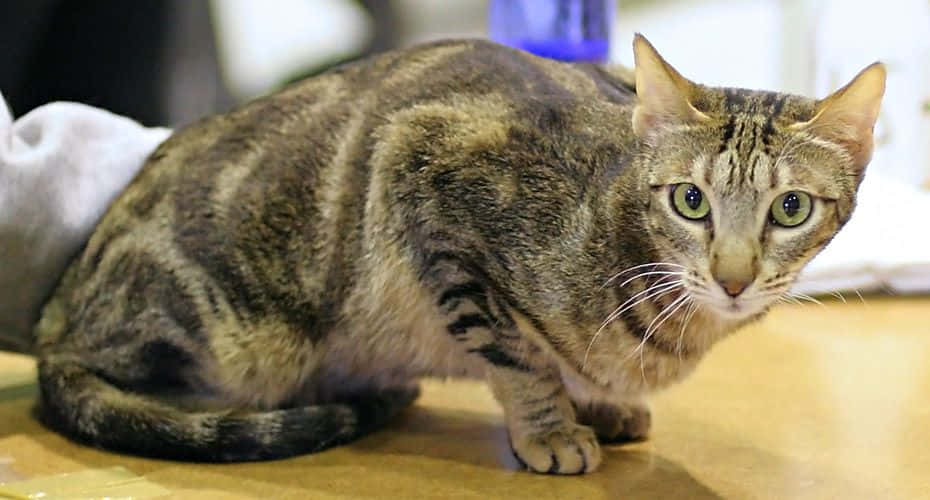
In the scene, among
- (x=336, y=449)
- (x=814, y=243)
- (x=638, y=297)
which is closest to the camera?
(x=814, y=243)

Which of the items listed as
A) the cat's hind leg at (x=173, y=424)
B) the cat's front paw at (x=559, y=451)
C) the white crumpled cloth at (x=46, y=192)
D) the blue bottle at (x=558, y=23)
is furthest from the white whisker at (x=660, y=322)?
the blue bottle at (x=558, y=23)

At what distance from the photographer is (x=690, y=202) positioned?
3.57 feet

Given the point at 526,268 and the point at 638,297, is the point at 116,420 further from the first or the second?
the point at 638,297

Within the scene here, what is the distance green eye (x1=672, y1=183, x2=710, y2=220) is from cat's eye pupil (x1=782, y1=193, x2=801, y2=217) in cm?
8

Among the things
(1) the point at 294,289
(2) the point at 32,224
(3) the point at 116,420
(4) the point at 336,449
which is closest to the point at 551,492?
(4) the point at 336,449

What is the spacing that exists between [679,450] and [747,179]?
0.43 meters

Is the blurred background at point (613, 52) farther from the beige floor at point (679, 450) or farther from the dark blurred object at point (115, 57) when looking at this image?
the beige floor at point (679, 450)

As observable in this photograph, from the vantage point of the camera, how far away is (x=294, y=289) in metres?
1.35

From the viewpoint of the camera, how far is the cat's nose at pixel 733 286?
1.04 metres

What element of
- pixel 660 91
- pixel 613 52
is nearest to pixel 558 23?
pixel 613 52

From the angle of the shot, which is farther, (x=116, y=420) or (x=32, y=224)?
(x=32, y=224)

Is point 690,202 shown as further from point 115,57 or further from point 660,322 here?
point 115,57

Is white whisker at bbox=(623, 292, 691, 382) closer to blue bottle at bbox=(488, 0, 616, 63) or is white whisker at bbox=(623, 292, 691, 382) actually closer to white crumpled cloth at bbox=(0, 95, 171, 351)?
white crumpled cloth at bbox=(0, 95, 171, 351)

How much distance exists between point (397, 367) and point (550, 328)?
0.26 meters
